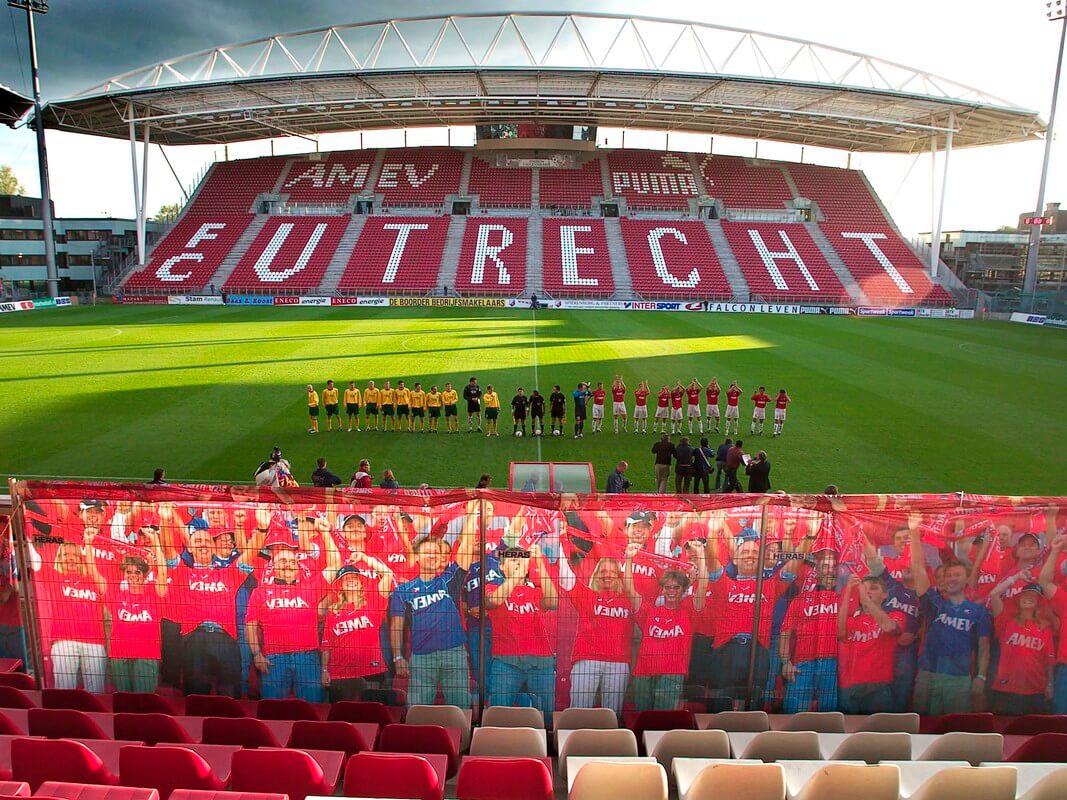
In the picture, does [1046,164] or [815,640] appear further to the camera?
[1046,164]

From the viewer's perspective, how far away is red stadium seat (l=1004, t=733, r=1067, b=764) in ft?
14.4

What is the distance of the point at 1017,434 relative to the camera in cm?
1585

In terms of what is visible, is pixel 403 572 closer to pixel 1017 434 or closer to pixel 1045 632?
pixel 1045 632

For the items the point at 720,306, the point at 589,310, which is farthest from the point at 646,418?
the point at 720,306

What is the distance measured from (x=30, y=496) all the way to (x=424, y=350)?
2007cm

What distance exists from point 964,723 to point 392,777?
14.0 ft

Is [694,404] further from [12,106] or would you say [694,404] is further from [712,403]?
[12,106]

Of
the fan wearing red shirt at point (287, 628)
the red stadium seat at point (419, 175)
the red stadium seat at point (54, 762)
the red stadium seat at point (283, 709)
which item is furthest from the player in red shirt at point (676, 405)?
the red stadium seat at point (419, 175)

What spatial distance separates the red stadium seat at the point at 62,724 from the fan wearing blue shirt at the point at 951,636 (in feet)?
→ 20.3

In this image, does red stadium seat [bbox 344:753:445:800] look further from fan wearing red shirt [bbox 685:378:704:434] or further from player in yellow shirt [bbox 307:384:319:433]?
fan wearing red shirt [bbox 685:378:704:434]

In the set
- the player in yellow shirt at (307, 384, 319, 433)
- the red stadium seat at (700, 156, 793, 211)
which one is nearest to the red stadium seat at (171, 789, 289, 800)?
the player in yellow shirt at (307, 384, 319, 433)

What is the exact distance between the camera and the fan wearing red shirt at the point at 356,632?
17.3ft

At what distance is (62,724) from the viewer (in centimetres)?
441

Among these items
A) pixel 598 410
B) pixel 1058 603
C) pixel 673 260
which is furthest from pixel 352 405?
pixel 673 260
